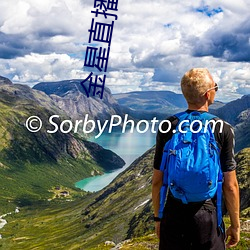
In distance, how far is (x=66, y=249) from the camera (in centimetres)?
16375

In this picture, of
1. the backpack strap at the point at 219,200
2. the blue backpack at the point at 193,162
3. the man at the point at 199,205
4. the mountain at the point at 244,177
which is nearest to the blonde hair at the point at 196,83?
the man at the point at 199,205

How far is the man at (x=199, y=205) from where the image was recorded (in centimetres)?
1054

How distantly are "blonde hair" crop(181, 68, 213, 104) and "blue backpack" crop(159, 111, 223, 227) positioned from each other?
631mm

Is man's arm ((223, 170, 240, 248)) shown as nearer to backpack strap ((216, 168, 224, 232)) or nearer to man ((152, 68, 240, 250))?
man ((152, 68, 240, 250))

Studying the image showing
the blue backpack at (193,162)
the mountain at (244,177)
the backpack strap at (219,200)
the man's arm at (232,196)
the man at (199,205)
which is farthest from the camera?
the mountain at (244,177)

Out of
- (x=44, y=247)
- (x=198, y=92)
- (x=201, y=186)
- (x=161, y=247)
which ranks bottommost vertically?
(x=44, y=247)

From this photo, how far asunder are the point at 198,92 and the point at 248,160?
10133cm

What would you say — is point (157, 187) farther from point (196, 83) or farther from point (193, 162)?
point (196, 83)

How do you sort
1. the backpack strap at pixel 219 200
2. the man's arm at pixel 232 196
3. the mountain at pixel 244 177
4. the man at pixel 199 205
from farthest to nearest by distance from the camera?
the mountain at pixel 244 177 < the man's arm at pixel 232 196 < the man at pixel 199 205 < the backpack strap at pixel 219 200

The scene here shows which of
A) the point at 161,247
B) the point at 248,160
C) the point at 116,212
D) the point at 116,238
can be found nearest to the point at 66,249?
the point at 116,238

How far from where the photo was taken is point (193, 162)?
9.91 metres

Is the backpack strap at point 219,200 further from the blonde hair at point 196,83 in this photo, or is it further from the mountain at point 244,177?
the mountain at point 244,177

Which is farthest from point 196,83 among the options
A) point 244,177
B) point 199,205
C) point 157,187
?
point 244,177

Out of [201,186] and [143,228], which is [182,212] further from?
[143,228]
